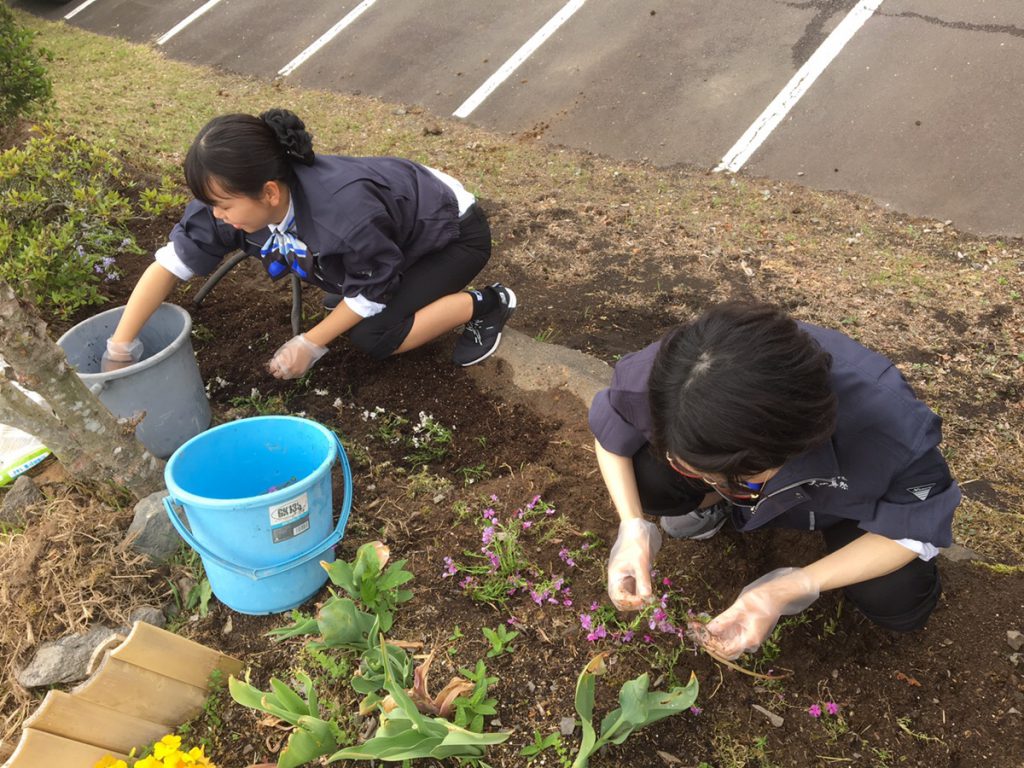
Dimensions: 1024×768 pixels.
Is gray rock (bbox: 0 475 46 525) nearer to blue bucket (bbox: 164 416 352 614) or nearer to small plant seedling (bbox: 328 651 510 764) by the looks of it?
blue bucket (bbox: 164 416 352 614)

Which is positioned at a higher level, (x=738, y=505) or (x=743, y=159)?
(x=738, y=505)

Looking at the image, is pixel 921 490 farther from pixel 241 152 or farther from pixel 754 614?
pixel 241 152

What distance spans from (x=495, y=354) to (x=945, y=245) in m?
2.46

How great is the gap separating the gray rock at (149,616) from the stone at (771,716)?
4.71ft

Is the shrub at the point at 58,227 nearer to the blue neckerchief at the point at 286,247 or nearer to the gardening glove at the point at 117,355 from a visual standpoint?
the gardening glove at the point at 117,355

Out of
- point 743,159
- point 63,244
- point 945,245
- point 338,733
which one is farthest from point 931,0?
point 338,733

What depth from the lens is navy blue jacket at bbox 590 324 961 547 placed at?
1.52m

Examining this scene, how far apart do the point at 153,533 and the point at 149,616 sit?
0.73 ft

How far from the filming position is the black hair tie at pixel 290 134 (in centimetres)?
224

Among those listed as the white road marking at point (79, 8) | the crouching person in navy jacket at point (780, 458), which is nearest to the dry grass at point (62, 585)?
the crouching person in navy jacket at point (780, 458)

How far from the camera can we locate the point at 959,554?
207 cm

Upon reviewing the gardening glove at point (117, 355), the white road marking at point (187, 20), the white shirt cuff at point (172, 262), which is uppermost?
the white shirt cuff at point (172, 262)

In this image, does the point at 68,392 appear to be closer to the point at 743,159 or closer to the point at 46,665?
the point at 46,665

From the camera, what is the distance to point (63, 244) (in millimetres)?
2730
